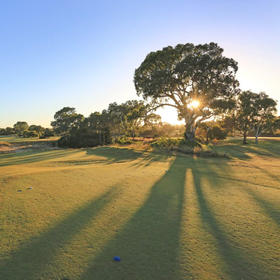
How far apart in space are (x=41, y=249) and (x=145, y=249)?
183 centimetres

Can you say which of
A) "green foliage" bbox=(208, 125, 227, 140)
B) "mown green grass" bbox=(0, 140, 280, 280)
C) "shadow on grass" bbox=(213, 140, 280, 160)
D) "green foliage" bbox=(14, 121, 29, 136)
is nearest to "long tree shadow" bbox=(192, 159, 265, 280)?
"mown green grass" bbox=(0, 140, 280, 280)

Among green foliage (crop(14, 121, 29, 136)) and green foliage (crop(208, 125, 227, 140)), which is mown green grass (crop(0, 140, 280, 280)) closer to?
green foliage (crop(208, 125, 227, 140))

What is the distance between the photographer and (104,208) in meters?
4.63

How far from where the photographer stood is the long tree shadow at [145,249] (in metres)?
2.43

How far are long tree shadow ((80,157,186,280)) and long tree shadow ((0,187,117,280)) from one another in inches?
31.1

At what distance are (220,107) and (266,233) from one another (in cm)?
2459

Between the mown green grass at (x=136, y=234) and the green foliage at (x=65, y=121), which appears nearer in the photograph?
the mown green grass at (x=136, y=234)

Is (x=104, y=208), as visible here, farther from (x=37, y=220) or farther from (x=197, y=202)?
(x=197, y=202)

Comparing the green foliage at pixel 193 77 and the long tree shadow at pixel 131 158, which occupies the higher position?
the green foliage at pixel 193 77

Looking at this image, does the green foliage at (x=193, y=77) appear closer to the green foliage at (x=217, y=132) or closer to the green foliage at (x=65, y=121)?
the green foliage at (x=217, y=132)

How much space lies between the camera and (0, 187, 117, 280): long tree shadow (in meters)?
2.39

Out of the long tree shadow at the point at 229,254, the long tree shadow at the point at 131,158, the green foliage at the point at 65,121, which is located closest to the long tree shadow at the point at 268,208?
the long tree shadow at the point at 229,254

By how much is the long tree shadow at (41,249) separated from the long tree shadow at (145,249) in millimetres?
789

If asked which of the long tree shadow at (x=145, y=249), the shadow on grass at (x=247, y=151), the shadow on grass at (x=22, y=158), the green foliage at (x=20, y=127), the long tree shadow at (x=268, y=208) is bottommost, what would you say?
the shadow on grass at (x=247, y=151)
